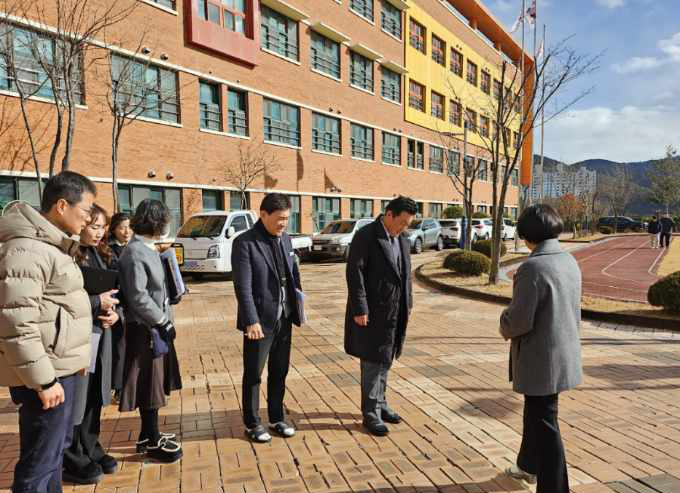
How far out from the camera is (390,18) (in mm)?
29172

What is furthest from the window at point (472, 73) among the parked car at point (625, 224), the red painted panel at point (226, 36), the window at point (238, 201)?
the window at point (238, 201)

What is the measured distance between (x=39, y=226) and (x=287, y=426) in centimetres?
234

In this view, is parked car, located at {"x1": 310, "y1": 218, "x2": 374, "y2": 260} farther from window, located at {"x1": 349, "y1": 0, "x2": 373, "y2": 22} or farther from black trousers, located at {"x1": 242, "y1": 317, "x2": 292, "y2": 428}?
window, located at {"x1": 349, "y1": 0, "x2": 373, "y2": 22}

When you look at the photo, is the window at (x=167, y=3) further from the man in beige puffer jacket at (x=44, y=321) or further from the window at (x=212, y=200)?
the man in beige puffer jacket at (x=44, y=321)

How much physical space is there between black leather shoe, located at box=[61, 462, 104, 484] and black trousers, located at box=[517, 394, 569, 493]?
2.72 meters

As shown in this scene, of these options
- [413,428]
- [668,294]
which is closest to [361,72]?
[668,294]

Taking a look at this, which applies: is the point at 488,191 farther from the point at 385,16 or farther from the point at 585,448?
the point at 585,448

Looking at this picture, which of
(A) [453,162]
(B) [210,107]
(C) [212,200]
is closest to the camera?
(B) [210,107]

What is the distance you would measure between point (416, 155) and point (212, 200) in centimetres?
1832

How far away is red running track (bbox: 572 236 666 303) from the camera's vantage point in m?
10.4

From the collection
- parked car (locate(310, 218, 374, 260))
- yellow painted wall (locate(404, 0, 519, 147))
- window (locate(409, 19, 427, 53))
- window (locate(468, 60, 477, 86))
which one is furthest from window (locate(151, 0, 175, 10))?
window (locate(468, 60, 477, 86))

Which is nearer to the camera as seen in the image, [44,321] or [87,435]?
[44,321]

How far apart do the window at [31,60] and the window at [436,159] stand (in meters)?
25.3

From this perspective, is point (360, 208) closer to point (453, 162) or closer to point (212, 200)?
point (453, 162)
